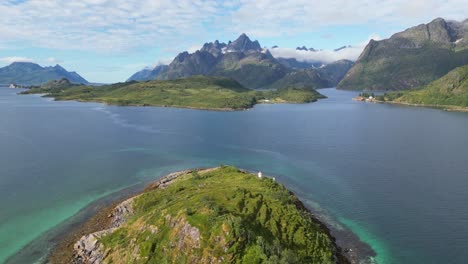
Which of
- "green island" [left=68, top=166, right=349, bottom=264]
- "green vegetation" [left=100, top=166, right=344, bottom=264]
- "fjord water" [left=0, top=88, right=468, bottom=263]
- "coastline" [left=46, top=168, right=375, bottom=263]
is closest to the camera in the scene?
"green vegetation" [left=100, top=166, right=344, bottom=264]

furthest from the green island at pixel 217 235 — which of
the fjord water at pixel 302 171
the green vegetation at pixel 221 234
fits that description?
the fjord water at pixel 302 171

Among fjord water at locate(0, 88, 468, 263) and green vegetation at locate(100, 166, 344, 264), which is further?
fjord water at locate(0, 88, 468, 263)

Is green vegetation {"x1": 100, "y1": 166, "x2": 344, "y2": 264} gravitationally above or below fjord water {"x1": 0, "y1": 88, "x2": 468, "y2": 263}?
above

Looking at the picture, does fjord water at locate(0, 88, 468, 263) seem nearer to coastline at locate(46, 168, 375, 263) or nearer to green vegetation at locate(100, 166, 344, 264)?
coastline at locate(46, 168, 375, 263)

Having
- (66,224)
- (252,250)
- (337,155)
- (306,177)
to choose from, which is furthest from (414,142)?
(66,224)

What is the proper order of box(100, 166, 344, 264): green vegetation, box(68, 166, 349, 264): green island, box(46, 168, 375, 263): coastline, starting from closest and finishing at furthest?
box(100, 166, 344, 264): green vegetation → box(68, 166, 349, 264): green island → box(46, 168, 375, 263): coastline

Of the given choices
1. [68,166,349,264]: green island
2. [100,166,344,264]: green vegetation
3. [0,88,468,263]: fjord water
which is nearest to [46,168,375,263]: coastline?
[68,166,349,264]: green island

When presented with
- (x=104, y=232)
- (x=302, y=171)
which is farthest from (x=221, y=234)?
(x=302, y=171)
